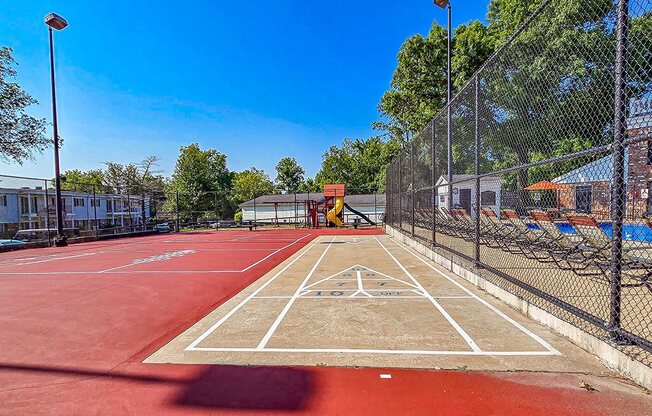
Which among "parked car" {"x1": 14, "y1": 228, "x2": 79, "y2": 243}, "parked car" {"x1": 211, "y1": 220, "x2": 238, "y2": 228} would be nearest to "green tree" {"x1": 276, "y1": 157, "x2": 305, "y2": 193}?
"parked car" {"x1": 211, "y1": 220, "x2": 238, "y2": 228}

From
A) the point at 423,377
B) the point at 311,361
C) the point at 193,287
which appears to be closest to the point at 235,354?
the point at 311,361

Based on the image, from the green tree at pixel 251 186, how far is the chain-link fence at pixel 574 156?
163 ft

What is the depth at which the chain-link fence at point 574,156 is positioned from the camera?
3309mm

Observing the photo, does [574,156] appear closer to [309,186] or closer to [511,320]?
[511,320]

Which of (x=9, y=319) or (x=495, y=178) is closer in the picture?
(x=9, y=319)

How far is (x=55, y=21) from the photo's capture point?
16.3m

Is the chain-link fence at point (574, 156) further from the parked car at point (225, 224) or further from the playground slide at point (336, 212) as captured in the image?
the parked car at point (225, 224)

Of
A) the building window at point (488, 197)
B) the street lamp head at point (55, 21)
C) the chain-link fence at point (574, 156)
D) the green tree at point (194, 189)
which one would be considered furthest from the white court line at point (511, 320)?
the green tree at point (194, 189)

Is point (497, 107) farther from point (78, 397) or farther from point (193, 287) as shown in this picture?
point (78, 397)

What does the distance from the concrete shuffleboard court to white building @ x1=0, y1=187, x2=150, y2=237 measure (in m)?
16.8

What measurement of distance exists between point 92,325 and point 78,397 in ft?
7.49

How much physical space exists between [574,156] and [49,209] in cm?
3184

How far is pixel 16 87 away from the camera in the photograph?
2333 centimetres

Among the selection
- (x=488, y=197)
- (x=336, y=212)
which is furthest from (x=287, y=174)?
(x=488, y=197)
